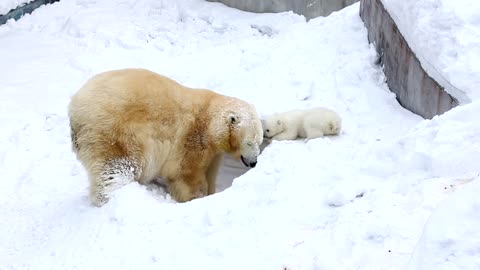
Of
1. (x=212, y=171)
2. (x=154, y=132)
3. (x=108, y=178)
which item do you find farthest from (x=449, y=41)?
(x=108, y=178)

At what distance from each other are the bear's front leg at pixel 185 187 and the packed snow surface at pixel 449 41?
8.14ft

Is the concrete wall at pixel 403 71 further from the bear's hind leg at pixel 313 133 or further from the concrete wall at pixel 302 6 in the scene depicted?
the concrete wall at pixel 302 6

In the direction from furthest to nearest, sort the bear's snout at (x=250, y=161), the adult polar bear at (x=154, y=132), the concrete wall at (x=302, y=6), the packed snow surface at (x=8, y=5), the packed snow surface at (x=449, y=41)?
1. the packed snow surface at (x=8, y=5)
2. the concrete wall at (x=302, y=6)
3. the bear's snout at (x=250, y=161)
4. the adult polar bear at (x=154, y=132)
5. the packed snow surface at (x=449, y=41)

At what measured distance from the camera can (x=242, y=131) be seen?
21.0 ft

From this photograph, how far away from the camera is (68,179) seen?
6.69 m

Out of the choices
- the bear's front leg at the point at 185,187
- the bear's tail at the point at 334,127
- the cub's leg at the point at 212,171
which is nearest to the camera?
the bear's front leg at the point at 185,187

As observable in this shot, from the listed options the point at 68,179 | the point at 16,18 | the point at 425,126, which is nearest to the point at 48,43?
the point at 16,18

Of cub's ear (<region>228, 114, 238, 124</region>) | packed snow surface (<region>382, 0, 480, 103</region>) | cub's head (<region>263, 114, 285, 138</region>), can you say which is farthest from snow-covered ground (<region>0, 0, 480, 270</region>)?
packed snow surface (<region>382, 0, 480, 103</region>)

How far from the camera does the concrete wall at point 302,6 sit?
37.5 ft

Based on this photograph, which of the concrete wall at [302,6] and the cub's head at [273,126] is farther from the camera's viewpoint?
the concrete wall at [302,6]

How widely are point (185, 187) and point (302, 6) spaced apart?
611 centimetres

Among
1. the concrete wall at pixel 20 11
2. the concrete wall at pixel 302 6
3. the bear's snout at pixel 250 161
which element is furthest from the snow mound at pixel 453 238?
the concrete wall at pixel 20 11

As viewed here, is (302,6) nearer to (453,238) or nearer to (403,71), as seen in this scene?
(403,71)

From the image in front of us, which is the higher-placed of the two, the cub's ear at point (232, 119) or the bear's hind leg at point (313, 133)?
the cub's ear at point (232, 119)
